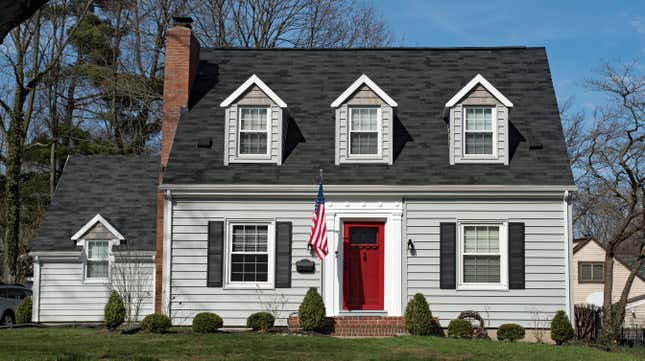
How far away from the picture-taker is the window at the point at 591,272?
146ft

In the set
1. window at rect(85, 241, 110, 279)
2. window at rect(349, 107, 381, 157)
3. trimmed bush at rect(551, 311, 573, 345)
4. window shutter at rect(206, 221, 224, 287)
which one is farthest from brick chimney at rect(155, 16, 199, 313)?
trimmed bush at rect(551, 311, 573, 345)

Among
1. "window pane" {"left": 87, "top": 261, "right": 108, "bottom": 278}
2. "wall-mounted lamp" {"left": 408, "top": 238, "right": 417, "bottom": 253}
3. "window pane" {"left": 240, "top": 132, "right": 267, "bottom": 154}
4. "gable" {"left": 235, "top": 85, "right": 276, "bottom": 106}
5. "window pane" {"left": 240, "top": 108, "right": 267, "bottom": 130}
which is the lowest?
"window pane" {"left": 87, "top": 261, "right": 108, "bottom": 278}

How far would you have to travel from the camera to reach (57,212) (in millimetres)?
23359

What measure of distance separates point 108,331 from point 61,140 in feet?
71.2

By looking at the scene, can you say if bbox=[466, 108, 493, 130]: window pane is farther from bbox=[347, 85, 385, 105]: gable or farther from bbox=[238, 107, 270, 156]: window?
bbox=[238, 107, 270, 156]: window

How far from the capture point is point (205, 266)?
1805 cm

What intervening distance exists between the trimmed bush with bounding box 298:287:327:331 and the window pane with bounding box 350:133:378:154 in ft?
12.6

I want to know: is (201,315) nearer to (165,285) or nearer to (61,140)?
(165,285)

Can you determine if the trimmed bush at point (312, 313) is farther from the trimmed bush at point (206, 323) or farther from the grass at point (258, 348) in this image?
the trimmed bush at point (206, 323)

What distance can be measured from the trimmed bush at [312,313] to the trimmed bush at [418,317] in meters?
1.82

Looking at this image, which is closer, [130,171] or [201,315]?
[201,315]

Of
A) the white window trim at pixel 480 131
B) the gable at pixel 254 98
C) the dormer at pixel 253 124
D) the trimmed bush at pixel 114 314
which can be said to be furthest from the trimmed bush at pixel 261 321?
the white window trim at pixel 480 131

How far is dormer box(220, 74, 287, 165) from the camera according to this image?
61.4 ft

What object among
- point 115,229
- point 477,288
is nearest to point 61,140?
point 115,229
